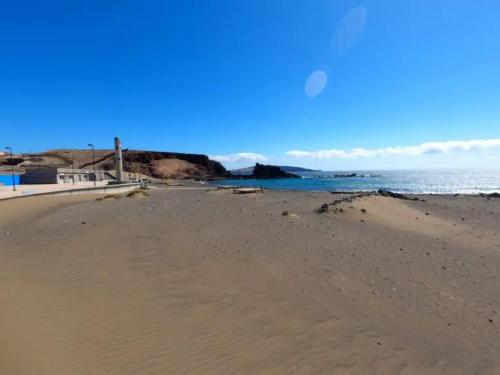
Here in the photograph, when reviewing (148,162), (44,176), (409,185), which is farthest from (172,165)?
(409,185)

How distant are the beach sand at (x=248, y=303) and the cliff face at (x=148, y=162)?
4629 inches

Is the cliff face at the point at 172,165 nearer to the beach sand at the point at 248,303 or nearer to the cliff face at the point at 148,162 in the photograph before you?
the cliff face at the point at 148,162

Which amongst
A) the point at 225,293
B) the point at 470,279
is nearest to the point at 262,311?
the point at 225,293

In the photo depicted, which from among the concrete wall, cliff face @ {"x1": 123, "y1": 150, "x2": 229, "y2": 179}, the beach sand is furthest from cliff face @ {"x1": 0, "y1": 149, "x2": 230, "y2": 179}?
the beach sand

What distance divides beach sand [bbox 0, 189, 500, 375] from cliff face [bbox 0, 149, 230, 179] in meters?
118

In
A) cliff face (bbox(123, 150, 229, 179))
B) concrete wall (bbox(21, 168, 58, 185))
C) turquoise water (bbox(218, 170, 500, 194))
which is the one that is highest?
cliff face (bbox(123, 150, 229, 179))

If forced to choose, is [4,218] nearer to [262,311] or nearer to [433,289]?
[262,311]

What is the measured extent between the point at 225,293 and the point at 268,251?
384 centimetres

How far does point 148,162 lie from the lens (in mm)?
137125

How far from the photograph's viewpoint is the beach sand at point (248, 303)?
176 inches

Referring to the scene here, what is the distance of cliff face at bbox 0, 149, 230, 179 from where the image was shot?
12525 centimetres

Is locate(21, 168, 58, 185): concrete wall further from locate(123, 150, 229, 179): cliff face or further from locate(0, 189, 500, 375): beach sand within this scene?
locate(123, 150, 229, 179): cliff face

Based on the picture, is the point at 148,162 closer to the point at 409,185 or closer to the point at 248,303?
the point at 409,185

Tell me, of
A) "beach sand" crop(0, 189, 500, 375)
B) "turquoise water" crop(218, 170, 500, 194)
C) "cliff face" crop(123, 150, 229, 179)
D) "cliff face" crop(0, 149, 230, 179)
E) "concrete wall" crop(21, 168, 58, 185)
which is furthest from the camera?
"cliff face" crop(123, 150, 229, 179)
